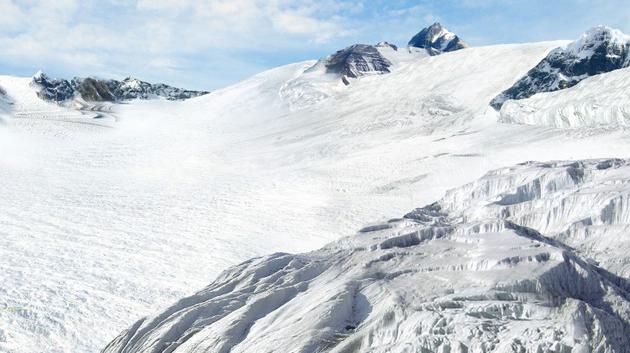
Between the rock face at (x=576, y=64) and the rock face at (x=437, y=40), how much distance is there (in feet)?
175

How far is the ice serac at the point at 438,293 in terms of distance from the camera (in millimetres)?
7324

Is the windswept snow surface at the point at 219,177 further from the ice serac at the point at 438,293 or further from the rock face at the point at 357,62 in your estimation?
the rock face at the point at 357,62

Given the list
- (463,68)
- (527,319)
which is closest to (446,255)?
(527,319)

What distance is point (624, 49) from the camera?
37750 millimetres

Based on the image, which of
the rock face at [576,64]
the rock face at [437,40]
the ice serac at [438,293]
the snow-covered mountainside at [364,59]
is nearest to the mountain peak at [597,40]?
the rock face at [576,64]

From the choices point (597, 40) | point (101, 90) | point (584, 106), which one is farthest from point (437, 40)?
point (584, 106)

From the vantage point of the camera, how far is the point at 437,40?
3743 inches

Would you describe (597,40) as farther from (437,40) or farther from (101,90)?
(437,40)

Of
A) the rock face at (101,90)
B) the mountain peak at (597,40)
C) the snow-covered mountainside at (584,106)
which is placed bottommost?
the snow-covered mountainside at (584,106)

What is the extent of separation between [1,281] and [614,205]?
47.1 ft

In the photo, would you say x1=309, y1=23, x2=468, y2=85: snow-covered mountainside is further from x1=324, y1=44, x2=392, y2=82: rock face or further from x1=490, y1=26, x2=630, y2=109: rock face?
x1=490, y1=26, x2=630, y2=109: rock face

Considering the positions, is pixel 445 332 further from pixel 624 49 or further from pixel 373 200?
pixel 624 49

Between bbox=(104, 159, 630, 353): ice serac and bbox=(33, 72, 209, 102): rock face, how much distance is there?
5753 centimetres

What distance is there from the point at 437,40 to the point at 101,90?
54.8 metres
